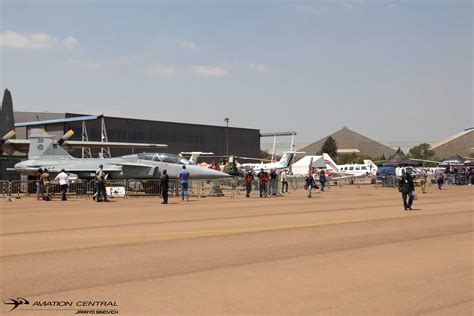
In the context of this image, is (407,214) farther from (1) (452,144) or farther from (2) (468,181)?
(1) (452,144)

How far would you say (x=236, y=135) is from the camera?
94125 mm

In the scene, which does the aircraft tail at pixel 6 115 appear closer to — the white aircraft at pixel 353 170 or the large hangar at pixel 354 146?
the white aircraft at pixel 353 170

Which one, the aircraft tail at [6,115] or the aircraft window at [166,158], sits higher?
the aircraft tail at [6,115]

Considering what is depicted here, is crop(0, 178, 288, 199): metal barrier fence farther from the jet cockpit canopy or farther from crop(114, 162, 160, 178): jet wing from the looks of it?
the jet cockpit canopy

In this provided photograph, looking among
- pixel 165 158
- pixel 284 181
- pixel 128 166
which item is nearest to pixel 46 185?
pixel 128 166

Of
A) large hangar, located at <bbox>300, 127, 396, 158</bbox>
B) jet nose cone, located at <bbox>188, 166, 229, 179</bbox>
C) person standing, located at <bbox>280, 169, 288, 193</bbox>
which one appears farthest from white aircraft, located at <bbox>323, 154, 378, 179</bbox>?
large hangar, located at <bbox>300, 127, 396, 158</bbox>

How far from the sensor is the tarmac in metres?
5.99

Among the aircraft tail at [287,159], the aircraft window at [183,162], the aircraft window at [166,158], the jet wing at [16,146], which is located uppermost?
the jet wing at [16,146]

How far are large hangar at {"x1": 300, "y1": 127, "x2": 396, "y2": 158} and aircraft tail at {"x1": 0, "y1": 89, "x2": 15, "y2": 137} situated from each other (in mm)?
101710

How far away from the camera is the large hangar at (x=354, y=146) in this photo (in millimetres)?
141625

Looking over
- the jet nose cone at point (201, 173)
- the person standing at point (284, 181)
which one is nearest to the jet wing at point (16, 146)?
the jet nose cone at point (201, 173)

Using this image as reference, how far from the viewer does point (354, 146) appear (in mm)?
146500

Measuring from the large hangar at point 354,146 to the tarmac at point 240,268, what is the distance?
128m

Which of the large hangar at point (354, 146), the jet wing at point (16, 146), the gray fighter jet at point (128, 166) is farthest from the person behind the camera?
the large hangar at point (354, 146)
